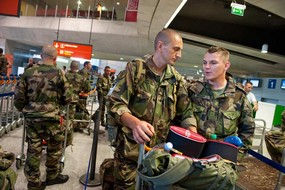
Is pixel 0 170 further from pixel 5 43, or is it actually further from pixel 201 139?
pixel 5 43

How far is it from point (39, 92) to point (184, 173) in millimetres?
2125

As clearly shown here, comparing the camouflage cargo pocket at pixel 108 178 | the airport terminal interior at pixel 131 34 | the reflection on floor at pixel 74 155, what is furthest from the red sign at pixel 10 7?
the camouflage cargo pocket at pixel 108 178

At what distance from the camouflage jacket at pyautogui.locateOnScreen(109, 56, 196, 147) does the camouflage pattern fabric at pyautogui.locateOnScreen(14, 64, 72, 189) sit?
127 cm

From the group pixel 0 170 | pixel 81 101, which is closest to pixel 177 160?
pixel 0 170

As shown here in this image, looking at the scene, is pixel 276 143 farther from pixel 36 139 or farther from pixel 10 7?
pixel 10 7

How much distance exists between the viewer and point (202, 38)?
9.80 meters

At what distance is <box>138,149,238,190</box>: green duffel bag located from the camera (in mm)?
909

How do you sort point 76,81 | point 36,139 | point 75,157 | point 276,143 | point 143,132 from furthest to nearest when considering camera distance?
point 76,81
point 75,157
point 276,143
point 36,139
point 143,132

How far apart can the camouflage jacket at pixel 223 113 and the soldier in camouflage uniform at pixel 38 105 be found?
1593 mm

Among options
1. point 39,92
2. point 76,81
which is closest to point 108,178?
point 39,92

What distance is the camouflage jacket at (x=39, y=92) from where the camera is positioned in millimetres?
2531

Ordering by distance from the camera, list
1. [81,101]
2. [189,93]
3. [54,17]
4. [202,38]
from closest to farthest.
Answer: [189,93], [81,101], [202,38], [54,17]

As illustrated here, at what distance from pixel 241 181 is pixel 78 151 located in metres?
2.75

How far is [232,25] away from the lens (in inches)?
406
